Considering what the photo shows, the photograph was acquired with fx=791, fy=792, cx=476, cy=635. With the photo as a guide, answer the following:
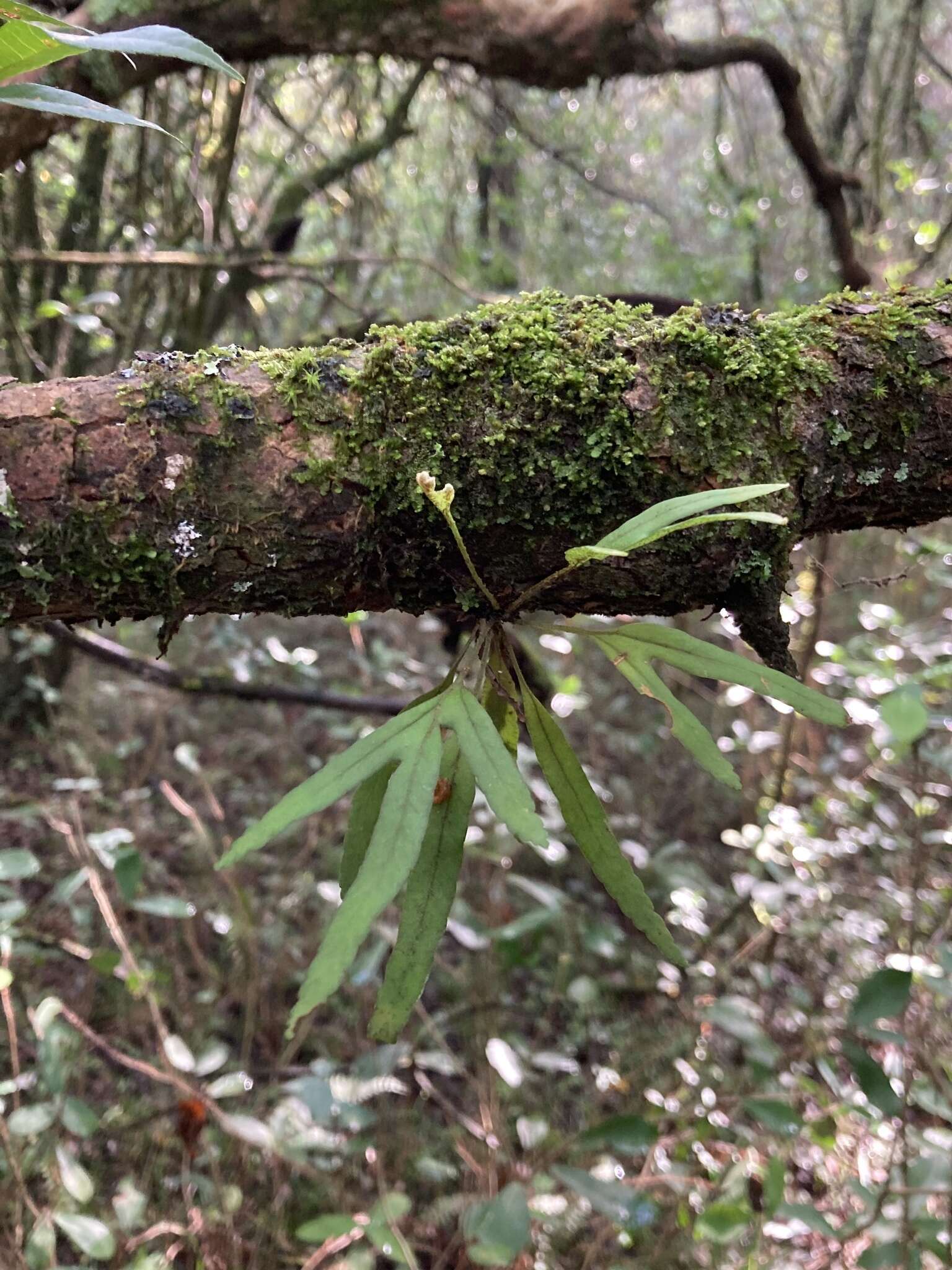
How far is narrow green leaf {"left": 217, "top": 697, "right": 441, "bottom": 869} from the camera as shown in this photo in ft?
1.80

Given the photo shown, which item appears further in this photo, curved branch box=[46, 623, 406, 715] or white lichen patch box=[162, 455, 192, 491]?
curved branch box=[46, 623, 406, 715]

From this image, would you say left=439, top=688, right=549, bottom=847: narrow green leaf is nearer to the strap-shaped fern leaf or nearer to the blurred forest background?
the strap-shaped fern leaf

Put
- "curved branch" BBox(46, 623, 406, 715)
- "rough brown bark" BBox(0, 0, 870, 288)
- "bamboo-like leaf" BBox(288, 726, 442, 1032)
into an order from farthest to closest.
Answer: "curved branch" BBox(46, 623, 406, 715)
"rough brown bark" BBox(0, 0, 870, 288)
"bamboo-like leaf" BBox(288, 726, 442, 1032)

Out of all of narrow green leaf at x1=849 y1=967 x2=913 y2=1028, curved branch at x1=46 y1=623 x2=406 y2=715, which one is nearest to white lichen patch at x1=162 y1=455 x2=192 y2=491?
curved branch at x1=46 y1=623 x2=406 y2=715

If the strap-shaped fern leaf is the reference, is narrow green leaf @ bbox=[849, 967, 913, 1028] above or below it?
below

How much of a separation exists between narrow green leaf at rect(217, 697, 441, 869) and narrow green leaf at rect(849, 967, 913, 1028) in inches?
47.6

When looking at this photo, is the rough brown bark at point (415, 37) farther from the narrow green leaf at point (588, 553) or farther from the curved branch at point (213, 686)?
the narrow green leaf at point (588, 553)

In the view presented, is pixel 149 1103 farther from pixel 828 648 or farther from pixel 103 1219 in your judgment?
pixel 828 648

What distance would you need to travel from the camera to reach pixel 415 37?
173cm

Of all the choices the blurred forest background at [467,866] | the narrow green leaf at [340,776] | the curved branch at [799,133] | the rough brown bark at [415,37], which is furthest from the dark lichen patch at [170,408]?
the curved branch at [799,133]

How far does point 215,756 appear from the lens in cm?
311

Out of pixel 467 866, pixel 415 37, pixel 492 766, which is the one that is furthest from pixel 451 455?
pixel 467 866

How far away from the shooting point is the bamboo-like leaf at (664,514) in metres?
0.59

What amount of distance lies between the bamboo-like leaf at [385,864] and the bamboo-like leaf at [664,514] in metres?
0.20
